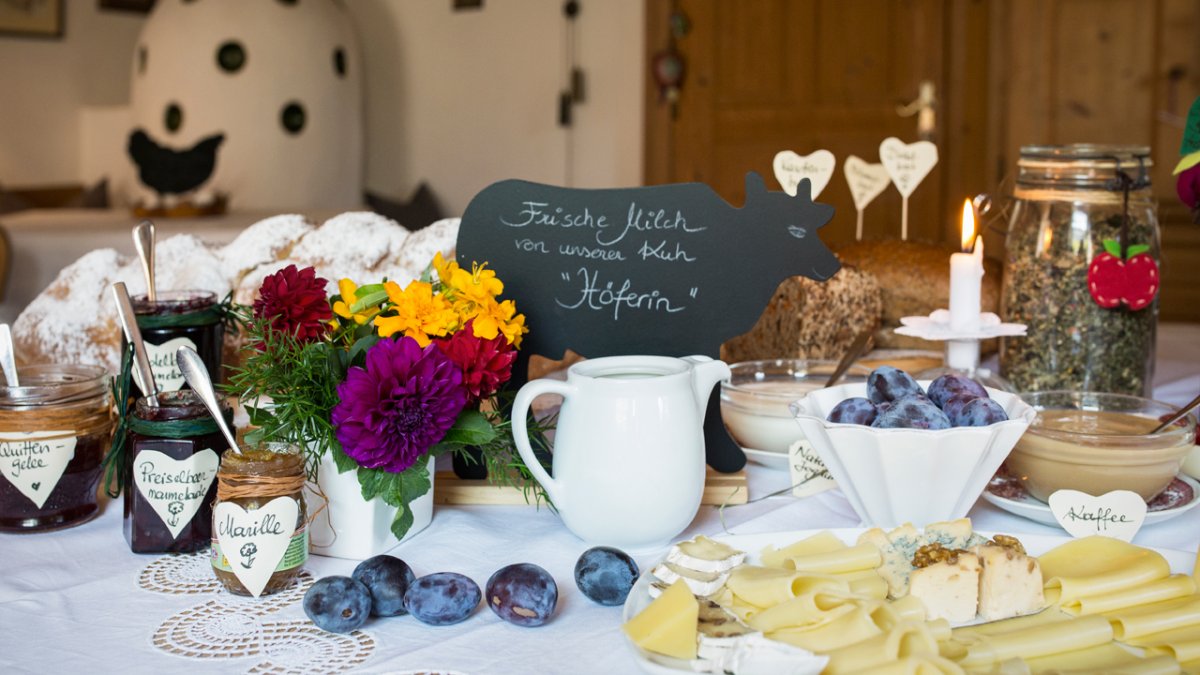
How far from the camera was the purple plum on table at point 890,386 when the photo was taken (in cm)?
91

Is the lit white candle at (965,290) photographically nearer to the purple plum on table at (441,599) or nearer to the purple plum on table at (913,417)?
the purple plum on table at (913,417)

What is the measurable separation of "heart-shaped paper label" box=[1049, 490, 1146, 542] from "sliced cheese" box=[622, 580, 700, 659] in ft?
1.32

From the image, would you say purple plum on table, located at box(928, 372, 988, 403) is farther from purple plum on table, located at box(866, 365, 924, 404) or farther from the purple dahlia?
the purple dahlia

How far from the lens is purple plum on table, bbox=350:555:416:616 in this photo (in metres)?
0.78

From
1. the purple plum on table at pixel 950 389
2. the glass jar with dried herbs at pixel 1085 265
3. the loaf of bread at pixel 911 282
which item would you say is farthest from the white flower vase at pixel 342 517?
the loaf of bread at pixel 911 282

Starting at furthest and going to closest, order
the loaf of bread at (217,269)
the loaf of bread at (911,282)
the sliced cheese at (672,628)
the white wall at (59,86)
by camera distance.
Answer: the white wall at (59,86) < the loaf of bread at (911,282) < the loaf of bread at (217,269) < the sliced cheese at (672,628)

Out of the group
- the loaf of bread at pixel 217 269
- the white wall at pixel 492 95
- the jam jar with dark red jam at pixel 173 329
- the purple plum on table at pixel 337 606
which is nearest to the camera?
the purple plum on table at pixel 337 606

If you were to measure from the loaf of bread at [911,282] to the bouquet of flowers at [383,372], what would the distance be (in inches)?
30.3

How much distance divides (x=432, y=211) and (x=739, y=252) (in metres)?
3.94

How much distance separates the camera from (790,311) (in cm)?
143

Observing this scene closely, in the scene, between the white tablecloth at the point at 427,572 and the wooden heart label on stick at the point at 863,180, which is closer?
the white tablecloth at the point at 427,572

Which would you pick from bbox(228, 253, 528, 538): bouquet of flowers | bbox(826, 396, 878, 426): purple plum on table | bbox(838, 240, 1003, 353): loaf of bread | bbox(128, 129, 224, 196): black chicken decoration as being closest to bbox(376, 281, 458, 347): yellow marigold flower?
bbox(228, 253, 528, 538): bouquet of flowers

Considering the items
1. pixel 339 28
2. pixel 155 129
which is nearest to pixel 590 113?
pixel 339 28

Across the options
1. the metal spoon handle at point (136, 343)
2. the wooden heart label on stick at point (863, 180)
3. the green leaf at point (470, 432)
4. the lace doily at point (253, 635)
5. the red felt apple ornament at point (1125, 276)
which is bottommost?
the lace doily at point (253, 635)
